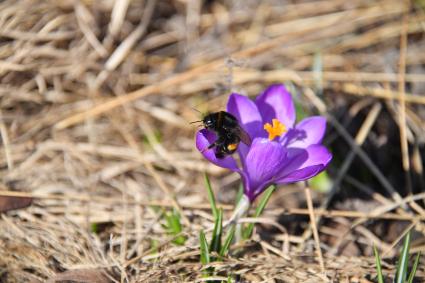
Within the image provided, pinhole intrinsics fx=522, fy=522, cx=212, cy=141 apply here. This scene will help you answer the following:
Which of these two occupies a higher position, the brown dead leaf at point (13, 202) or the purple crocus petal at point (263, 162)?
the purple crocus petal at point (263, 162)

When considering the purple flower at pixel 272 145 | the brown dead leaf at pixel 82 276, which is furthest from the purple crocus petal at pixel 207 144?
the brown dead leaf at pixel 82 276

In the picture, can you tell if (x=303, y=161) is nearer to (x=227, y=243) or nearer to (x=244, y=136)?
(x=244, y=136)

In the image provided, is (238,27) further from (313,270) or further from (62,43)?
(313,270)

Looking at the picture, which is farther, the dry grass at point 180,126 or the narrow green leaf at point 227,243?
the dry grass at point 180,126

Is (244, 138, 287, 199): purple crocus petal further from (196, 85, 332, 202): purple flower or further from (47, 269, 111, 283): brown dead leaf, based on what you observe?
(47, 269, 111, 283): brown dead leaf

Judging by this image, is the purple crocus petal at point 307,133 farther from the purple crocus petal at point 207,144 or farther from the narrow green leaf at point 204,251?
the narrow green leaf at point 204,251

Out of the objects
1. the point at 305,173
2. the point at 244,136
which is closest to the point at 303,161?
the point at 305,173

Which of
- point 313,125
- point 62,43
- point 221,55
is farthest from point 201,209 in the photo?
point 62,43
